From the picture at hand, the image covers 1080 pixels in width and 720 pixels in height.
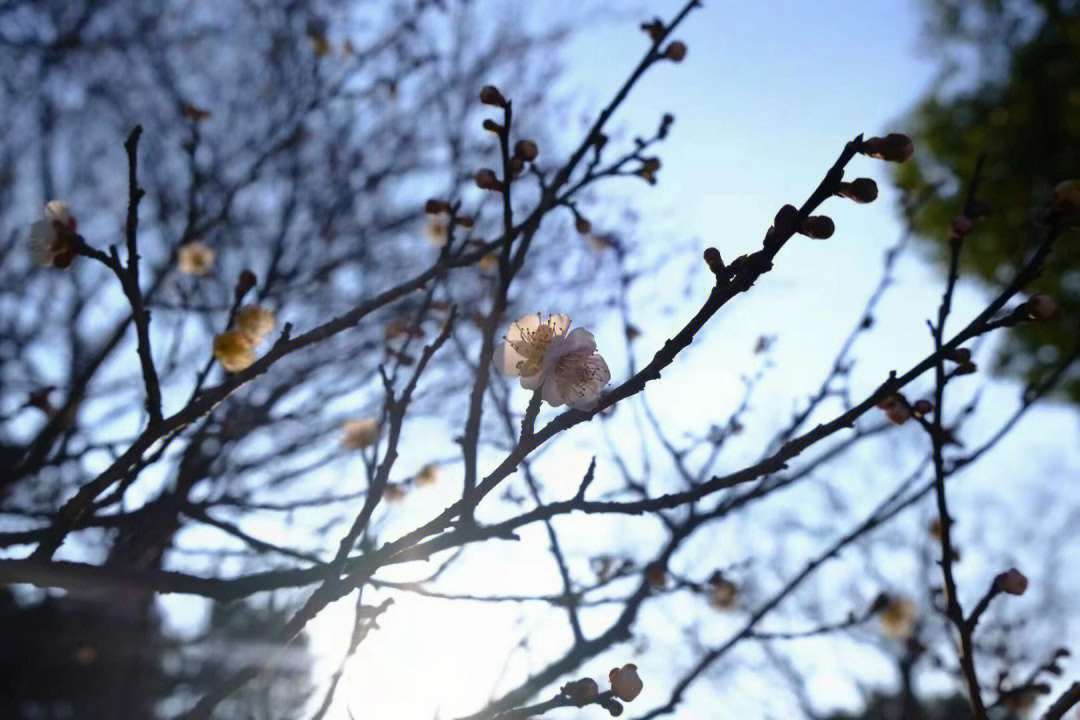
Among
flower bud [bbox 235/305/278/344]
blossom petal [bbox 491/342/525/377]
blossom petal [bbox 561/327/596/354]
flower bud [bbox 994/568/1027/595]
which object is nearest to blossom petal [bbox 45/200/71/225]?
flower bud [bbox 235/305/278/344]

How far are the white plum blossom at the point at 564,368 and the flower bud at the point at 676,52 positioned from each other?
755 mm

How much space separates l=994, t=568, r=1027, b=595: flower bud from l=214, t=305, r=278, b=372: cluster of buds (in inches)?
63.0

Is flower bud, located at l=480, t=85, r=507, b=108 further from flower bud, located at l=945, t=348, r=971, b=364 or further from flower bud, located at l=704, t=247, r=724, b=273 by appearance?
flower bud, located at l=945, t=348, r=971, b=364

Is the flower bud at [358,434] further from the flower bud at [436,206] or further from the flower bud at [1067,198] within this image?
the flower bud at [1067,198]

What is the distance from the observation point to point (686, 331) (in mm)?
1004

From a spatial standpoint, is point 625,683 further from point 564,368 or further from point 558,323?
point 558,323

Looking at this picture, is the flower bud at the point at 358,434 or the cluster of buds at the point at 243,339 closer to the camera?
the cluster of buds at the point at 243,339

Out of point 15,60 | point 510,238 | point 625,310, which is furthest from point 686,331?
point 15,60

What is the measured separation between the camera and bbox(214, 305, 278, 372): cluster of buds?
192cm

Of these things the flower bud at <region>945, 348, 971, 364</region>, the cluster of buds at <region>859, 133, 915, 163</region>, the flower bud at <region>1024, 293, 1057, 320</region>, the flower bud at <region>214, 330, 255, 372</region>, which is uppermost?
the flower bud at <region>214, 330, 255, 372</region>

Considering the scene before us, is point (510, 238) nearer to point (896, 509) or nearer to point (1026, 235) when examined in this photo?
point (896, 509)

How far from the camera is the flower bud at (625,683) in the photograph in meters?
1.40

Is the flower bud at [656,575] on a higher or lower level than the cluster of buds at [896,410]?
higher

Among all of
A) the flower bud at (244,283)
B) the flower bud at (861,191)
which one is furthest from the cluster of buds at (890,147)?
the flower bud at (244,283)
